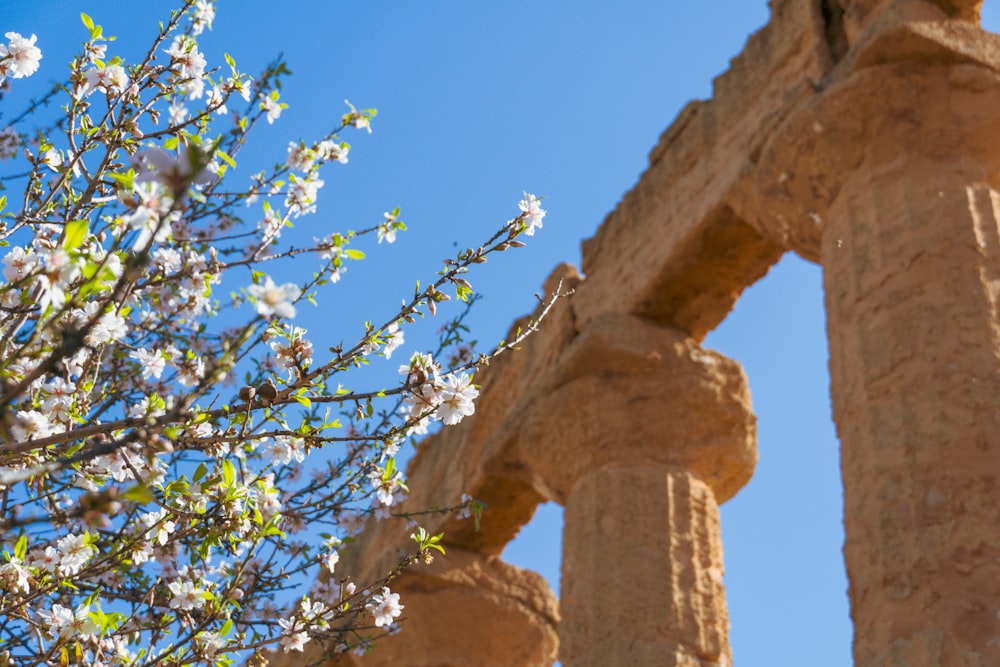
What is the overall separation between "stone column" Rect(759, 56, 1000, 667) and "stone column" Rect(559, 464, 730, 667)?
1.95 metres

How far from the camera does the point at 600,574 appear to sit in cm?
756

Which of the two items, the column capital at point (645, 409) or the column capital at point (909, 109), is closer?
the column capital at point (909, 109)

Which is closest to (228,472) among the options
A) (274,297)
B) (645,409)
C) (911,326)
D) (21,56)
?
(274,297)

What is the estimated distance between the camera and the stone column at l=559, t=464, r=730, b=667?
7199 mm

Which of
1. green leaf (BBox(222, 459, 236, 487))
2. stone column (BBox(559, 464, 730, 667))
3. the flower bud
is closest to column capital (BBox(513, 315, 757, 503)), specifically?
stone column (BBox(559, 464, 730, 667))

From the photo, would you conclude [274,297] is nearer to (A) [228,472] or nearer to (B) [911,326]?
(A) [228,472]

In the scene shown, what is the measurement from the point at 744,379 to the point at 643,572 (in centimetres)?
189

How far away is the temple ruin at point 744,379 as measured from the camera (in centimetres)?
514

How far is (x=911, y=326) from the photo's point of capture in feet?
18.6

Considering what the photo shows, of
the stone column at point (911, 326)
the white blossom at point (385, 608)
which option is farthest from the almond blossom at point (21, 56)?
the stone column at point (911, 326)

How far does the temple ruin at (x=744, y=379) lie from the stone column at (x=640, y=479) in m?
0.02

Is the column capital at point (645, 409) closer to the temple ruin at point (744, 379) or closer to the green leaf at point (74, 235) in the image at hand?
the temple ruin at point (744, 379)

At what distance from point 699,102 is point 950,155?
318cm

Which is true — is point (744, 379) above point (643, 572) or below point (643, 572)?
above
